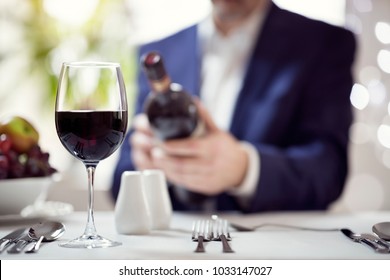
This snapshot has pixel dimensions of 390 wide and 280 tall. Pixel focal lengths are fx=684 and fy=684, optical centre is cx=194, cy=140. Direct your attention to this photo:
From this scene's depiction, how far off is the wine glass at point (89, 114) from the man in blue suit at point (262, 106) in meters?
0.76

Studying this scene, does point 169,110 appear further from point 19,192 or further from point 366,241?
point 366,241

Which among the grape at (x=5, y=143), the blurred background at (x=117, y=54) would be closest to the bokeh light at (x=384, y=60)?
the blurred background at (x=117, y=54)

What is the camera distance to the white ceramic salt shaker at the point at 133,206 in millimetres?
1162

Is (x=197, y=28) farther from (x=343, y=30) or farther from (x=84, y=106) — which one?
(x=84, y=106)

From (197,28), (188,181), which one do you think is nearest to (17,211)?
(188,181)

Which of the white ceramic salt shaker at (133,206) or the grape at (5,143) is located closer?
the white ceramic salt shaker at (133,206)

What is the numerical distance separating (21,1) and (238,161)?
2.00 meters

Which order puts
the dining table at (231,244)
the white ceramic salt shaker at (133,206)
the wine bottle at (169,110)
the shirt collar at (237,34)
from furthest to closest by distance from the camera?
the shirt collar at (237,34)
the wine bottle at (169,110)
the white ceramic salt shaker at (133,206)
the dining table at (231,244)

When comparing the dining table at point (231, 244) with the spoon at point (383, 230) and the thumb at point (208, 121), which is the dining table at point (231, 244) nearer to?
the spoon at point (383, 230)

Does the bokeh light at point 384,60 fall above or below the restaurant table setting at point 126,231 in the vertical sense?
above

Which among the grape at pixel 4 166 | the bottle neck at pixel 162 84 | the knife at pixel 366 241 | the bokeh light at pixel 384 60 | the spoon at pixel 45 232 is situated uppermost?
the bokeh light at pixel 384 60

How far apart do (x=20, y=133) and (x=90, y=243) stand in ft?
1.51

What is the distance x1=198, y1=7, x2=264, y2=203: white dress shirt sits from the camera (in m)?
2.56

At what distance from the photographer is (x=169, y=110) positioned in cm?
153
